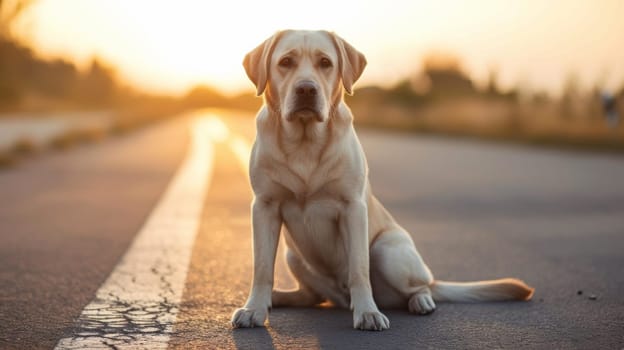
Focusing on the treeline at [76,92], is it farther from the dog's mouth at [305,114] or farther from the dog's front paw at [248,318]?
the dog's front paw at [248,318]

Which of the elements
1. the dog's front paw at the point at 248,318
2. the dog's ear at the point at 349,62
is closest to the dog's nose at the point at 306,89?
the dog's ear at the point at 349,62

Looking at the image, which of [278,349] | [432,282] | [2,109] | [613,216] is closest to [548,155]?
[613,216]

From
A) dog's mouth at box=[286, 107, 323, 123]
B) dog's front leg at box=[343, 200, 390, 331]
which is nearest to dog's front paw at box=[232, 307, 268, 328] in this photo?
dog's front leg at box=[343, 200, 390, 331]

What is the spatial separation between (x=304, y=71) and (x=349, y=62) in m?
0.35

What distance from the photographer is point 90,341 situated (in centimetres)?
343

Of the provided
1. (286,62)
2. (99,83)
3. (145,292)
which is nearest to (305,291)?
(145,292)

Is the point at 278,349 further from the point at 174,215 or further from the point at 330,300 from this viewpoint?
the point at 174,215

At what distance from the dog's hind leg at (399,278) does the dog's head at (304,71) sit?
2.59ft

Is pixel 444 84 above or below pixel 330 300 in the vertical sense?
above

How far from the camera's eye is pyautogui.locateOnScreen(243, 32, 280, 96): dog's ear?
4188 millimetres

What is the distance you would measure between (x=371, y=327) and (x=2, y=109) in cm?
4516

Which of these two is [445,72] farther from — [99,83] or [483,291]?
[99,83]

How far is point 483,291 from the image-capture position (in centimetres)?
435

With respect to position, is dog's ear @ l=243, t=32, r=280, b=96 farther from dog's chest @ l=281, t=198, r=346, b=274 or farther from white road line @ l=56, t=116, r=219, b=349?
white road line @ l=56, t=116, r=219, b=349
